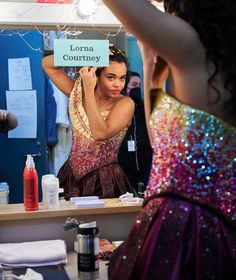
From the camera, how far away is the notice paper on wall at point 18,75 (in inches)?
61.0

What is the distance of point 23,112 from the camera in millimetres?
1576

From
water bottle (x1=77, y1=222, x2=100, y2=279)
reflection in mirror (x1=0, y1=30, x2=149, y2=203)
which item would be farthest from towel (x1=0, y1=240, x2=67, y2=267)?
reflection in mirror (x1=0, y1=30, x2=149, y2=203)

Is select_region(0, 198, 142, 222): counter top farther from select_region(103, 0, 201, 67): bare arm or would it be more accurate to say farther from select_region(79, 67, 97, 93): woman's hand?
select_region(103, 0, 201, 67): bare arm

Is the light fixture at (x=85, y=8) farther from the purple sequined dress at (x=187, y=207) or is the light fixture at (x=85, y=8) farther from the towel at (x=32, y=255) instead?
the purple sequined dress at (x=187, y=207)

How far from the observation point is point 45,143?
157 cm

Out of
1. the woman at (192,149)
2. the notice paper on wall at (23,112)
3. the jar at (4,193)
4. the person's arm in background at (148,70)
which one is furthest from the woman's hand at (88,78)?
the woman at (192,149)

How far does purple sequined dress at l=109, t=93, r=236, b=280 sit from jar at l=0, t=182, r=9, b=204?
95 cm

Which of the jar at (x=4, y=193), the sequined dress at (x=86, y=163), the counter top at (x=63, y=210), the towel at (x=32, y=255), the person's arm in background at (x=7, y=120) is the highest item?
the person's arm in background at (x=7, y=120)

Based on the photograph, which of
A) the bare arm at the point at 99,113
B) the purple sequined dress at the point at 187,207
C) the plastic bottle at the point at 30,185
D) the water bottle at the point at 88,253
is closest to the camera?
the purple sequined dress at the point at 187,207

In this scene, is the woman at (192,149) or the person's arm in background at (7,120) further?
the person's arm in background at (7,120)

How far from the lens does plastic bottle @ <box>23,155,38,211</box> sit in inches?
60.5

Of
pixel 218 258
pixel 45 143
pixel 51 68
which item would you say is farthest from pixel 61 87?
pixel 218 258

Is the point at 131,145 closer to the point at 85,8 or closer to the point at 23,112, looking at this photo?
the point at 23,112

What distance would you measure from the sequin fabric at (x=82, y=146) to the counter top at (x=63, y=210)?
0.12 metres
